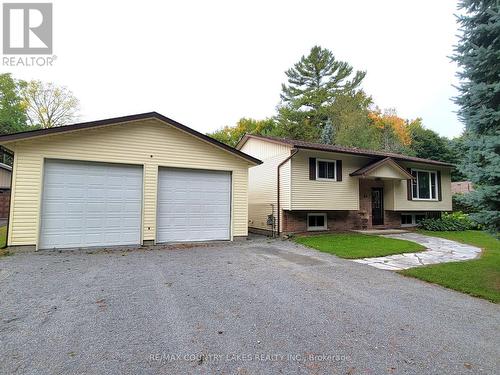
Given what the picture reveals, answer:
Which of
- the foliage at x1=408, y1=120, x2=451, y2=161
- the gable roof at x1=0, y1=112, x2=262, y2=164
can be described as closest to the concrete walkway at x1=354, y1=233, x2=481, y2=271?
the gable roof at x1=0, y1=112, x2=262, y2=164

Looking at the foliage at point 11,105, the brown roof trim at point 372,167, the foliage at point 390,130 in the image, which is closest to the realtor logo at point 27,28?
the brown roof trim at point 372,167

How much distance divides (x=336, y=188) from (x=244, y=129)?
22572 mm

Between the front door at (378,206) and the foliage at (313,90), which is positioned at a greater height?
the foliage at (313,90)

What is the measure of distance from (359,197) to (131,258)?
1187 centimetres

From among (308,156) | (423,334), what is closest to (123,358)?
(423,334)

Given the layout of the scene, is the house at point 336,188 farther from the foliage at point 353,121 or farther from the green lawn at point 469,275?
the foliage at point 353,121

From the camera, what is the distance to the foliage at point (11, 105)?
31422mm

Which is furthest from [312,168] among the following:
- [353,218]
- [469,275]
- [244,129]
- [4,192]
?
[4,192]

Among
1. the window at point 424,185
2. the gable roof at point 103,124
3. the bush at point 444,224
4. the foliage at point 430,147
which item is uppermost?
the foliage at point 430,147

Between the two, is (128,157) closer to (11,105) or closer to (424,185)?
(424,185)

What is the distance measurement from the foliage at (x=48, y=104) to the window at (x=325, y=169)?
29543 mm

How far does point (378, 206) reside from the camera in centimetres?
1565

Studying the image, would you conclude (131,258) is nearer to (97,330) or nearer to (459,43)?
(97,330)

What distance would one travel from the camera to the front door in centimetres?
1554
